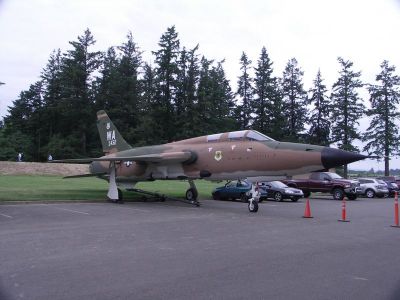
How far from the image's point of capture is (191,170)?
65.3 feet

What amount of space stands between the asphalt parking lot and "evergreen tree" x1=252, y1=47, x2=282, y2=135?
62.8 m

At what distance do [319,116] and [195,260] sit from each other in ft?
234

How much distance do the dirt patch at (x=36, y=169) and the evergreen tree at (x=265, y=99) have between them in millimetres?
38070

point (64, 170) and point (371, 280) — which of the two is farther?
point (64, 170)

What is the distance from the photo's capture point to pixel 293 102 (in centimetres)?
7956

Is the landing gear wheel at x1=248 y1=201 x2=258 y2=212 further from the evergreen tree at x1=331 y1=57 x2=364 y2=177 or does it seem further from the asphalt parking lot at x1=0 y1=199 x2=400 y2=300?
the evergreen tree at x1=331 y1=57 x2=364 y2=177

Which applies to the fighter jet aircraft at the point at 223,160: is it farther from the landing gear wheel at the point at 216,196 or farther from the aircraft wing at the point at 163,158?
the landing gear wheel at the point at 216,196

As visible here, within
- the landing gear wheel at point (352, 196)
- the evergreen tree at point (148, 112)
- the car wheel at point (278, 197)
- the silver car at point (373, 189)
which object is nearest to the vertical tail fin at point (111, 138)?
the car wheel at point (278, 197)

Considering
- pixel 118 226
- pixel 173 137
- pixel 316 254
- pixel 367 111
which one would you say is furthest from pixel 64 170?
pixel 367 111

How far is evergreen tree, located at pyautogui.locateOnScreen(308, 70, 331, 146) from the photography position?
74.0 meters

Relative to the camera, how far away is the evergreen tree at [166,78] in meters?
70.9

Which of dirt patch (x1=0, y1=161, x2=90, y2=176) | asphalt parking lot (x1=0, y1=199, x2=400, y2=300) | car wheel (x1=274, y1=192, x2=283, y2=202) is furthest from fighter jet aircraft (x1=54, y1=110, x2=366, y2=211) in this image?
dirt patch (x1=0, y1=161, x2=90, y2=176)

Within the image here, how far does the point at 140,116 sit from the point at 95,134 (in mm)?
8915

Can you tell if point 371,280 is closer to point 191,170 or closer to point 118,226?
point 118,226
